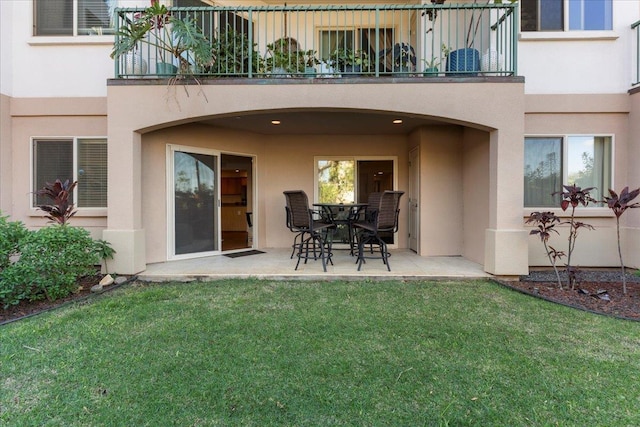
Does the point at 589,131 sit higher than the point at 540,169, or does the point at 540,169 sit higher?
the point at 589,131

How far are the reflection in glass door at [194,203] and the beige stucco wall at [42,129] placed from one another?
1291 millimetres

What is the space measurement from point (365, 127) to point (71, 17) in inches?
234

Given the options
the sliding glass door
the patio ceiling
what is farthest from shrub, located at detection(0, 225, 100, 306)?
the patio ceiling

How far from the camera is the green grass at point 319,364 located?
6.45ft

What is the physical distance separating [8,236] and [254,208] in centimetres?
421

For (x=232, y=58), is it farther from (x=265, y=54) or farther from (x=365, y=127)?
(x=365, y=127)

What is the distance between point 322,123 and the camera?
6211 millimetres

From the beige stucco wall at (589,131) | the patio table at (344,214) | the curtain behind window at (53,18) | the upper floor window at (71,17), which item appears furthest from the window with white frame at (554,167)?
the curtain behind window at (53,18)

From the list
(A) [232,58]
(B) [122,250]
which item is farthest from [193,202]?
(A) [232,58]

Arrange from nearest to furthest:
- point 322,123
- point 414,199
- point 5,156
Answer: point 5,156, point 322,123, point 414,199

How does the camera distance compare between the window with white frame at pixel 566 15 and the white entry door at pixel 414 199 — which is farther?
the white entry door at pixel 414 199

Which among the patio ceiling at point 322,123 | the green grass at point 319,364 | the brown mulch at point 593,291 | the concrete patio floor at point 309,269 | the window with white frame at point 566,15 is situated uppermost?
the window with white frame at point 566,15

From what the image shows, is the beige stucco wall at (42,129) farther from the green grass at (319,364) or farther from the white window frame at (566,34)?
the white window frame at (566,34)

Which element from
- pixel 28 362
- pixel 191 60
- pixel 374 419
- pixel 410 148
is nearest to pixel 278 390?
pixel 374 419
